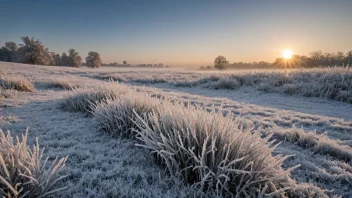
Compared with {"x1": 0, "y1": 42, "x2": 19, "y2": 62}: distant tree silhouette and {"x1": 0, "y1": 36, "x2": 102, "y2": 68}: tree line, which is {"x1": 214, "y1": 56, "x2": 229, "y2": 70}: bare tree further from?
{"x1": 0, "y1": 42, "x2": 19, "y2": 62}: distant tree silhouette

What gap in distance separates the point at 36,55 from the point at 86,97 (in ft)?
173

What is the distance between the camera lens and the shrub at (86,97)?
524 centimetres

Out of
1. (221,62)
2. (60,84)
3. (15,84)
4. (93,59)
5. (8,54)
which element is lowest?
(60,84)

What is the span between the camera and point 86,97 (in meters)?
5.43

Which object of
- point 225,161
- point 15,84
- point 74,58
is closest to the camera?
point 225,161

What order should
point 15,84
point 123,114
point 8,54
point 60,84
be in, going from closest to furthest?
point 123,114 < point 15,84 < point 60,84 < point 8,54

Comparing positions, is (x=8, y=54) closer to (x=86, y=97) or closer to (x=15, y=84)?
(x=15, y=84)

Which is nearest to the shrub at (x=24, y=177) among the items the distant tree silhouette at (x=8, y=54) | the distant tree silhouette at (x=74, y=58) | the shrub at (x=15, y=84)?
the shrub at (x=15, y=84)

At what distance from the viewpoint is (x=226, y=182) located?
6.18 feet

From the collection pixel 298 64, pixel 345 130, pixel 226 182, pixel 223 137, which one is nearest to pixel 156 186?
pixel 226 182

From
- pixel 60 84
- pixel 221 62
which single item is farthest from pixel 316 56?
pixel 60 84

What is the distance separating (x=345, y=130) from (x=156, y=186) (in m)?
4.88

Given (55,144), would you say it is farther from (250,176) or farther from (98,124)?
(250,176)

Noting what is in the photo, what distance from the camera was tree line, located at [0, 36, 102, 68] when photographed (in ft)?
155
